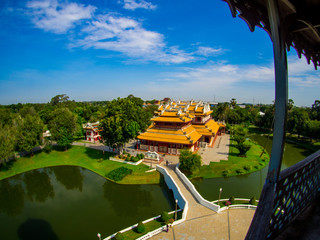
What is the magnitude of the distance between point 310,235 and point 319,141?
48.7 m

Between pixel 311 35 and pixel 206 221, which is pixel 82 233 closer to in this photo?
pixel 206 221

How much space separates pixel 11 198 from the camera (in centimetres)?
1869

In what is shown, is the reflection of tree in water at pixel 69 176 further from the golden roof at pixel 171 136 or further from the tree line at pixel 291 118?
the tree line at pixel 291 118

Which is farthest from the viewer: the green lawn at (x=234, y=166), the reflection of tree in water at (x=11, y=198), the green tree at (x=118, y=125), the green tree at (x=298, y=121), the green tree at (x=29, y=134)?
the green tree at (x=298, y=121)

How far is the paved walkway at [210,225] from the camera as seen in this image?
451 inches

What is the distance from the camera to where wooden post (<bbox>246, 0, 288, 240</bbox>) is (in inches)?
117

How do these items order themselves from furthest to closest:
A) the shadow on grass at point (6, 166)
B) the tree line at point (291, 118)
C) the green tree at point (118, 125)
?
the tree line at point (291, 118)
the green tree at point (118, 125)
the shadow on grass at point (6, 166)

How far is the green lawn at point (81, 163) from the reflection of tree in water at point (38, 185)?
6.55 feet

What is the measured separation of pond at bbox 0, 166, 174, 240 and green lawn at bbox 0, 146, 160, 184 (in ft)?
3.57

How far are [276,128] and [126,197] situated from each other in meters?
17.8

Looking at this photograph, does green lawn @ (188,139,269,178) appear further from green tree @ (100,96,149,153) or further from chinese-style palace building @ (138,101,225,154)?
green tree @ (100,96,149,153)

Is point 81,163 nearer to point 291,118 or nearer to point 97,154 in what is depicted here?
point 97,154

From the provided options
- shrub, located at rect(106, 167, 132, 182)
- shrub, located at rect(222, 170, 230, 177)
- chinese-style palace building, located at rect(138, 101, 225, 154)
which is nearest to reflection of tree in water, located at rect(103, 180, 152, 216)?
shrub, located at rect(106, 167, 132, 182)

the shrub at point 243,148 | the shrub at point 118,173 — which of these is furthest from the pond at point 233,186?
the shrub at point 118,173
